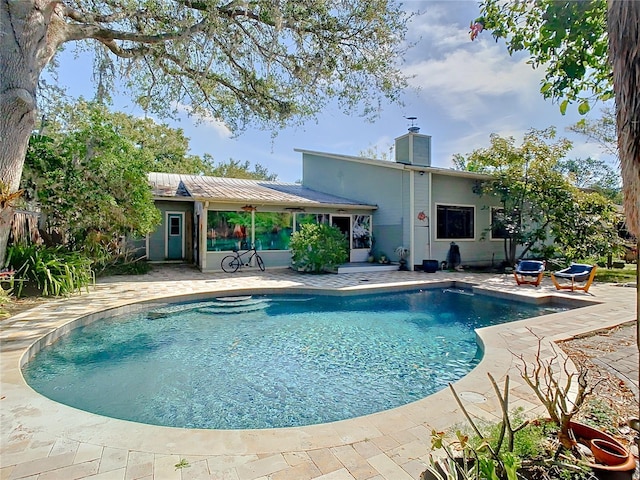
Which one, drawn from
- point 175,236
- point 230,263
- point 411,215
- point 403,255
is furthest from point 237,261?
point 411,215

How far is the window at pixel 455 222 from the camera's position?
13859mm

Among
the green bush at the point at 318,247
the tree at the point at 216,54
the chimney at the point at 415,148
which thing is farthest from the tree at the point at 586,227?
the green bush at the point at 318,247

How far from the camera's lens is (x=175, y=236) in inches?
598

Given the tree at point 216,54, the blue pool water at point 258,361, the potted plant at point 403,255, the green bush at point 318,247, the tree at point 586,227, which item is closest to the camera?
the blue pool water at point 258,361

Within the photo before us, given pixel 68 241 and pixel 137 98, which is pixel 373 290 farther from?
pixel 137 98

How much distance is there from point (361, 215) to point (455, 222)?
12.9 feet

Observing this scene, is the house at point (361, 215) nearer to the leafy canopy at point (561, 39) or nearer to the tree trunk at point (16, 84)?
the tree trunk at point (16, 84)

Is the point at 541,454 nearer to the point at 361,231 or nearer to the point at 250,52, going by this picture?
the point at 250,52

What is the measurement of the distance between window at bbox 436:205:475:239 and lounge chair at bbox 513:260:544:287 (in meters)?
3.94

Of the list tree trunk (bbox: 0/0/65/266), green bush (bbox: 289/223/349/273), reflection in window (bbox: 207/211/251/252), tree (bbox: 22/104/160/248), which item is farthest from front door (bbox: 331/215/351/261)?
tree trunk (bbox: 0/0/65/266)

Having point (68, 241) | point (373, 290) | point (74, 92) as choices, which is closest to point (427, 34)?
point (373, 290)

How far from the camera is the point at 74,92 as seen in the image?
1448 centimetres

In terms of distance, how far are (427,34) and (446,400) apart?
9792 mm

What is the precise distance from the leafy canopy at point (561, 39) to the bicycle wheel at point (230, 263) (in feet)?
34.9
